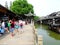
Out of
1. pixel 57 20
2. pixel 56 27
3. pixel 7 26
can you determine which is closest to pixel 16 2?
pixel 57 20

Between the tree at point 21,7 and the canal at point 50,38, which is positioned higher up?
the tree at point 21,7

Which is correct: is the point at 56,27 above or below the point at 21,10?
below

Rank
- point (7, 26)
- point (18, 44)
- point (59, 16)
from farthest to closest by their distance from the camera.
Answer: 1. point (59, 16)
2. point (7, 26)
3. point (18, 44)

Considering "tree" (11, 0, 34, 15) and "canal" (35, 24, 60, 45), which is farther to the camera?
"tree" (11, 0, 34, 15)

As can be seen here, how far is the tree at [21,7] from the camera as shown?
7828cm

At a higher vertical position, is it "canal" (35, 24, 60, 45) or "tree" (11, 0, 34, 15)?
"tree" (11, 0, 34, 15)

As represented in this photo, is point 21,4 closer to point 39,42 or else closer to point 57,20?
point 57,20

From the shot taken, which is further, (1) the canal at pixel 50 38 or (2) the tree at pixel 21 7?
Answer: (2) the tree at pixel 21 7

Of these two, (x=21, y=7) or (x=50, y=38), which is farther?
(x=21, y=7)

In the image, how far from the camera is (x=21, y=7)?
7988 centimetres

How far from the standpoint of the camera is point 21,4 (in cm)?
8012

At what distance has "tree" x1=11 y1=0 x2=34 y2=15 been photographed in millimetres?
78275

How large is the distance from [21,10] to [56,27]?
40.1 meters

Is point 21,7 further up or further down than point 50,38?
further up
